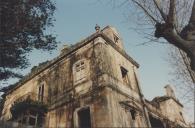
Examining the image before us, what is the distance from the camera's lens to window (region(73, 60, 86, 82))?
15.9 meters

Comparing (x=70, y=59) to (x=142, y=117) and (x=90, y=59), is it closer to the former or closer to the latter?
(x=90, y=59)

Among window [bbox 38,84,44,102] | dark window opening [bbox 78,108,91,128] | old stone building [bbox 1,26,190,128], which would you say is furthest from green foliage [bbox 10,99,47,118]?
dark window opening [bbox 78,108,91,128]

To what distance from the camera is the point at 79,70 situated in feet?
53.7

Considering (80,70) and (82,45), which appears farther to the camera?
(82,45)

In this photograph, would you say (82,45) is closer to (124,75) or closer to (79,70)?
(79,70)

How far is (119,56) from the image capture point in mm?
17891

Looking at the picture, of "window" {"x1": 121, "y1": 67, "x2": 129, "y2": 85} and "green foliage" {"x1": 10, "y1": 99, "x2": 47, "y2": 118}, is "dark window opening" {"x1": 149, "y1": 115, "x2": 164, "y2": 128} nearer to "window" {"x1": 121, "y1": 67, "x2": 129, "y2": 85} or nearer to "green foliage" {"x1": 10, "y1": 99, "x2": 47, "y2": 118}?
"window" {"x1": 121, "y1": 67, "x2": 129, "y2": 85}

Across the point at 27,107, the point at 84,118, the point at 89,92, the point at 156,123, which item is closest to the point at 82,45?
the point at 89,92

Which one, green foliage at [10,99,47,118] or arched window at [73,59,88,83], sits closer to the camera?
arched window at [73,59,88,83]

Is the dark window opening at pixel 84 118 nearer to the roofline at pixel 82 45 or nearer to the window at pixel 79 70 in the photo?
the window at pixel 79 70

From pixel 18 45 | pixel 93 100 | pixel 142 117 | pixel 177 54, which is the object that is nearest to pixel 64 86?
pixel 93 100

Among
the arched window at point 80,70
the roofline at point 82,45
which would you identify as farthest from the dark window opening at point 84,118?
the roofline at point 82,45

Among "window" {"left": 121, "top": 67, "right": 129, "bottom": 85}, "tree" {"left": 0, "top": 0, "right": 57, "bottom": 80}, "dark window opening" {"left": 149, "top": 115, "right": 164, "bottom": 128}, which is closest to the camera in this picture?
"tree" {"left": 0, "top": 0, "right": 57, "bottom": 80}

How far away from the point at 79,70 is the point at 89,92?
7.88 ft
